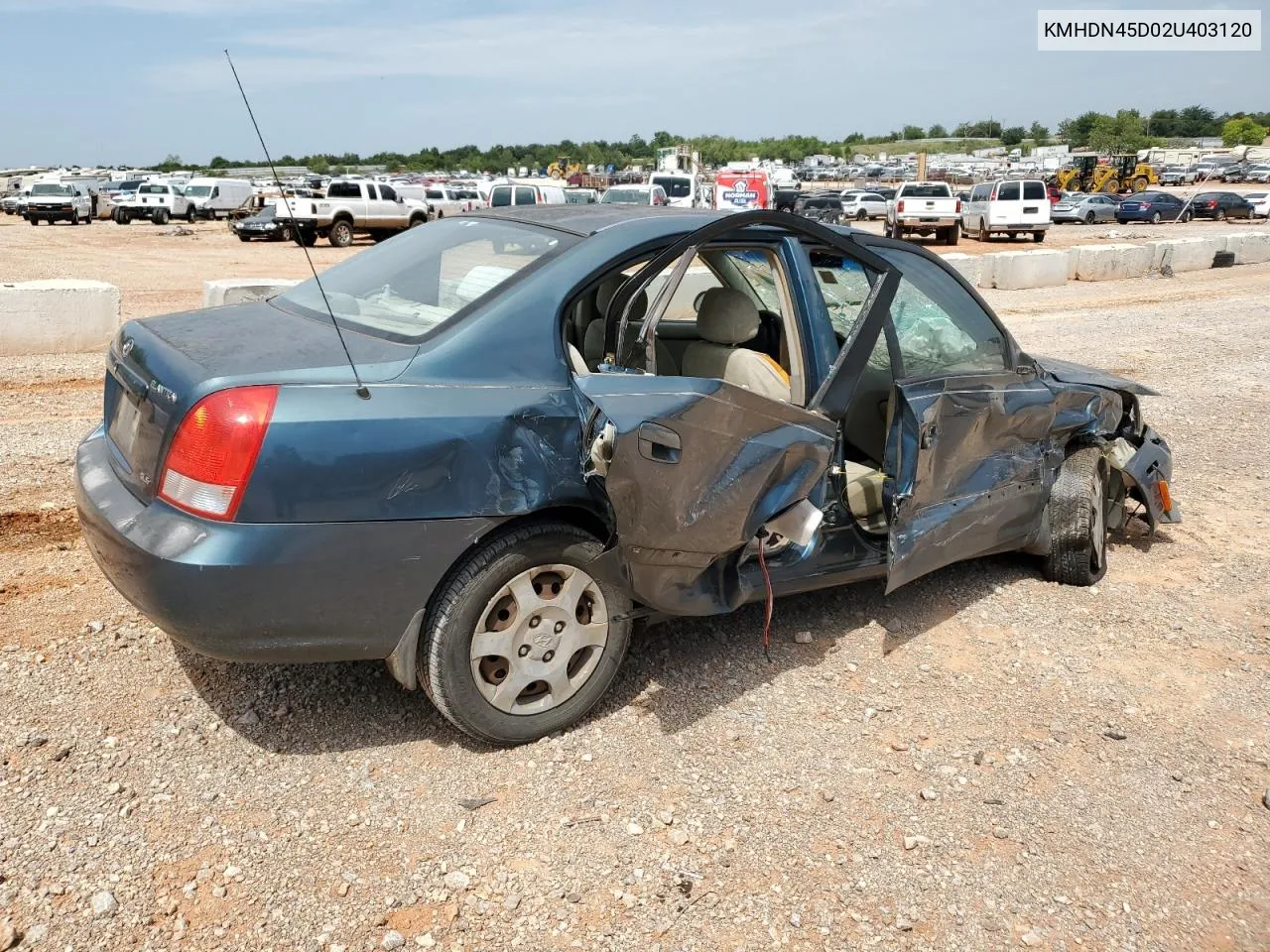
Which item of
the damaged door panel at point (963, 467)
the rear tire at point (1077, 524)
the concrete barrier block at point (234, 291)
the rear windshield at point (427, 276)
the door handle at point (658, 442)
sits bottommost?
the rear tire at point (1077, 524)

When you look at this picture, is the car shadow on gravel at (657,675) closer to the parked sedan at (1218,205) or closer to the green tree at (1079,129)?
the parked sedan at (1218,205)

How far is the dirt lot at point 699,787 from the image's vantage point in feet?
8.70

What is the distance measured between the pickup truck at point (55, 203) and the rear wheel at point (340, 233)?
56.5 feet

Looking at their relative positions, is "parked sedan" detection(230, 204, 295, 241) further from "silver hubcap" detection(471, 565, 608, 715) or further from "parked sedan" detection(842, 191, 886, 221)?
"silver hubcap" detection(471, 565, 608, 715)

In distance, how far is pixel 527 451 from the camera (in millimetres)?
3059

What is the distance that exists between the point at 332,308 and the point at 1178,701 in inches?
135

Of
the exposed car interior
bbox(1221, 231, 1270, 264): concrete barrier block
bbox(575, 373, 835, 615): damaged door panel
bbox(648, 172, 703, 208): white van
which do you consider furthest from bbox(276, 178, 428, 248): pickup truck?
bbox(575, 373, 835, 615): damaged door panel

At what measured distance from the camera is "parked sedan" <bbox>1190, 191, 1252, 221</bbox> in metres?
43.8

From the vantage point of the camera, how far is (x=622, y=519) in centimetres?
305

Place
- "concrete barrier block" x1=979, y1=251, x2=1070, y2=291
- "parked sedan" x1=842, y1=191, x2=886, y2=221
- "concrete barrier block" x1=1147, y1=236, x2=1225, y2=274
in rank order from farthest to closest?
"parked sedan" x1=842, y1=191, x2=886, y2=221, "concrete barrier block" x1=1147, y1=236, x2=1225, y2=274, "concrete barrier block" x1=979, y1=251, x2=1070, y2=291

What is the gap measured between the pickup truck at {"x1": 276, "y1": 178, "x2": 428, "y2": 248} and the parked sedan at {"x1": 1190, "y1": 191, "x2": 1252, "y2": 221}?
1289 inches

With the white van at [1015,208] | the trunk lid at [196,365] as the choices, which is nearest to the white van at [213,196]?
the white van at [1015,208]

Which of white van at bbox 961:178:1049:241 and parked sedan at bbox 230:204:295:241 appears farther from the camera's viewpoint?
parked sedan at bbox 230:204:295:241

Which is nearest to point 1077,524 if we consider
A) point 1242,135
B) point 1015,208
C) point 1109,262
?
point 1109,262
